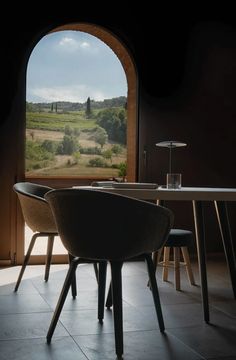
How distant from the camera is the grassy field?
812 cm

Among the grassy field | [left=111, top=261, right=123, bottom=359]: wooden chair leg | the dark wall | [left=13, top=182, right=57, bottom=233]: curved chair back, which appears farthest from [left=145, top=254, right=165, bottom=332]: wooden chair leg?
the grassy field

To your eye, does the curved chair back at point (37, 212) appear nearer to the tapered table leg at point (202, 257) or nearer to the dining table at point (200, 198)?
the dining table at point (200, 198)

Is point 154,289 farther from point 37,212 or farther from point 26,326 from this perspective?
point 37,212

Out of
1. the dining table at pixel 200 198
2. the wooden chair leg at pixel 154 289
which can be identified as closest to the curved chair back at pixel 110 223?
the wooden chair leg at pixel 154 289

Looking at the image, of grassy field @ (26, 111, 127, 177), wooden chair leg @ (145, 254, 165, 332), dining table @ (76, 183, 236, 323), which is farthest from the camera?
grassy field @ (26, 111, 127, 177)

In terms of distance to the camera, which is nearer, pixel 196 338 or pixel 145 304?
pixel 196 338

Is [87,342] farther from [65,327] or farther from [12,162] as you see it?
[12,162]

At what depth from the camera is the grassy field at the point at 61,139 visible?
812cm

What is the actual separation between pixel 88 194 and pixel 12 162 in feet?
8.21

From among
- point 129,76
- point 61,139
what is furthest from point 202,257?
point 61,139

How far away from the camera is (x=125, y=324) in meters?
2.94

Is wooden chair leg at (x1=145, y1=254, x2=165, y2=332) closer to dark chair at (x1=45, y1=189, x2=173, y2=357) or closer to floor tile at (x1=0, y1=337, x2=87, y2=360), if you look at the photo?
dark chair at (x1=45, y1=189, x2=173, y2=357)

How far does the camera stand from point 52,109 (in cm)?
827

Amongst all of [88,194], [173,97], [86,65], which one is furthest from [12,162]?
[86,65]
